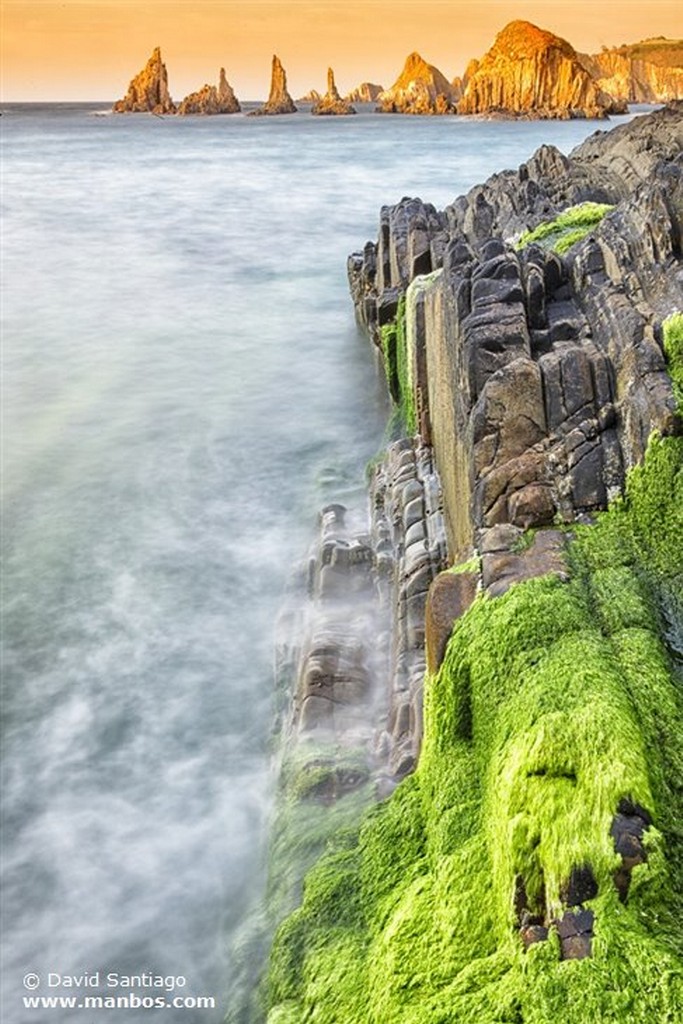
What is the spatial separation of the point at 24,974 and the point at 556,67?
120 m

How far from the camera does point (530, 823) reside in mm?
4285

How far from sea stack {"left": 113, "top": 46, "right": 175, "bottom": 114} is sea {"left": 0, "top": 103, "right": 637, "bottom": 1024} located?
143 m

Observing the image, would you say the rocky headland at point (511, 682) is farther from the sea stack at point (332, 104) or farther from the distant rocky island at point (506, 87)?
the sea stack at point (332, 104)

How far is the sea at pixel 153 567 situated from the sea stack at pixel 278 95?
120813 mm

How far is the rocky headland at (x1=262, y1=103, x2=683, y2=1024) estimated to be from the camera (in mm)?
Answer: 3986

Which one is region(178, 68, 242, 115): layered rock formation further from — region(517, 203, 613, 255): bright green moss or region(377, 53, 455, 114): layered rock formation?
region(517, 203, 613, 255): bright green moss

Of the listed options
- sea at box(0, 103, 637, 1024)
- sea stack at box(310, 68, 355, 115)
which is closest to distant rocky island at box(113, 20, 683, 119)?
sea stack at box(310, 68, 355, 115)

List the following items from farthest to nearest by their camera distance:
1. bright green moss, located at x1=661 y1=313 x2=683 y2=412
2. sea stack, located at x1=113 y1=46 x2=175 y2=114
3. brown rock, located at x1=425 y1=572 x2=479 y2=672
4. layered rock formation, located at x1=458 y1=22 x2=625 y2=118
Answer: sea stack, located at x1=113 y1=46 x2=175 y2=114 < layered rock formation, located at x1=458 y1=22 x2=625 y2=118 < bright green moss, located at x1=661 y1=313 x2=683 y2=412 < brown rock, located at x1=425 y1=572 x2=479 y2=672

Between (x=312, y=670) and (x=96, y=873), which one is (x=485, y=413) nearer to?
(x=312, y=670)

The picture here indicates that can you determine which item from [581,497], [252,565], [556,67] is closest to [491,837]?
[581,497]

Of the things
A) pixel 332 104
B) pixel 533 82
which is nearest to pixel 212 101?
pixel 332 104

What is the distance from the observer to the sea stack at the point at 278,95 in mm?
142000

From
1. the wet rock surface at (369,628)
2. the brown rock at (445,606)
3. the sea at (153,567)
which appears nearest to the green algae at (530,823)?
the brown rock at (445,606)

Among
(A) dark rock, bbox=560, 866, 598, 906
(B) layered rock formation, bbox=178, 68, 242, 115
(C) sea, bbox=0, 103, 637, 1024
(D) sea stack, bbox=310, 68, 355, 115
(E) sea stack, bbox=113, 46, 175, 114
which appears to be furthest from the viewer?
(E) sea stack, bbox=113, 46, 175, 114
